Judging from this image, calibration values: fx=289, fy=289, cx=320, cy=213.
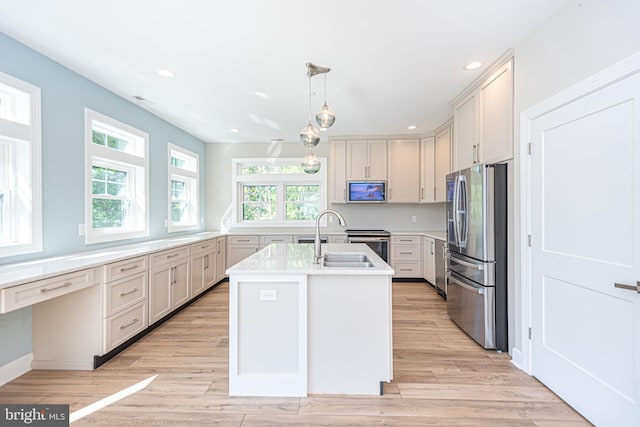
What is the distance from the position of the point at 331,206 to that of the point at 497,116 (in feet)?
10.9

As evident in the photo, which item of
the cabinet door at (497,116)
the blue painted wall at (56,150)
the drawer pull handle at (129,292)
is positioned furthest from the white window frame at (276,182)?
the cabinet door at (497,116)

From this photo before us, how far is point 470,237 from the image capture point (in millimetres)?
2748

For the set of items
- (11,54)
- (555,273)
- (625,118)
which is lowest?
(555,273)

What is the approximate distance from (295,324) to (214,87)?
2613 millimetres

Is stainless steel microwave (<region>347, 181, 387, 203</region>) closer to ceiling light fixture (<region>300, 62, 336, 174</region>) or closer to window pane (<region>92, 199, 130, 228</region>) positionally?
ceiling light fixture (<region>300, 62, 336, 174</region>)

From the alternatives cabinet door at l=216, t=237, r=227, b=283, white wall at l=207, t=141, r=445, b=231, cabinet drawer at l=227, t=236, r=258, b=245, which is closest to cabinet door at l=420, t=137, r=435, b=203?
white wall at l=207, t=141, r=445, b=231

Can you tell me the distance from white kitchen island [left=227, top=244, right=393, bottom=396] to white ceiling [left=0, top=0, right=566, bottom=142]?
5.70 feet

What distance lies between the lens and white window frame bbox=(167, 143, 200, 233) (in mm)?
4402

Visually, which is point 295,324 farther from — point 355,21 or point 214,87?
point 214,87

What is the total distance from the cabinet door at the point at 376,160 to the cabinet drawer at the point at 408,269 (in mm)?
1561

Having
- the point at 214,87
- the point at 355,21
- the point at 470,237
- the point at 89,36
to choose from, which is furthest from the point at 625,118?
the point at 89,36

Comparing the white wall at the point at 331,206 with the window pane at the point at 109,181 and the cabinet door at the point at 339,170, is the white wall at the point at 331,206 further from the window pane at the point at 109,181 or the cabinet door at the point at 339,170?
the window pane at the point at 109,181

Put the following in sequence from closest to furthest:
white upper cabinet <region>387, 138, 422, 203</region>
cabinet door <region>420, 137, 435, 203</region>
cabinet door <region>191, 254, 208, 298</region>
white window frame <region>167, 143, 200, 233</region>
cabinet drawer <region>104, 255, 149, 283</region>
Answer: cabinet drawer <region>104, 255, 149, 283</region>, cabinet door <region>191, 254, 208, 298</region>, white window frame <region>167, 143, 200, 233</region>, cabinet door <region>420, 137, 435, 203</region>, white upper cabinet <region>387, 138, 422, 203</region>

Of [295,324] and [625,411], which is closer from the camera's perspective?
[625,411]
